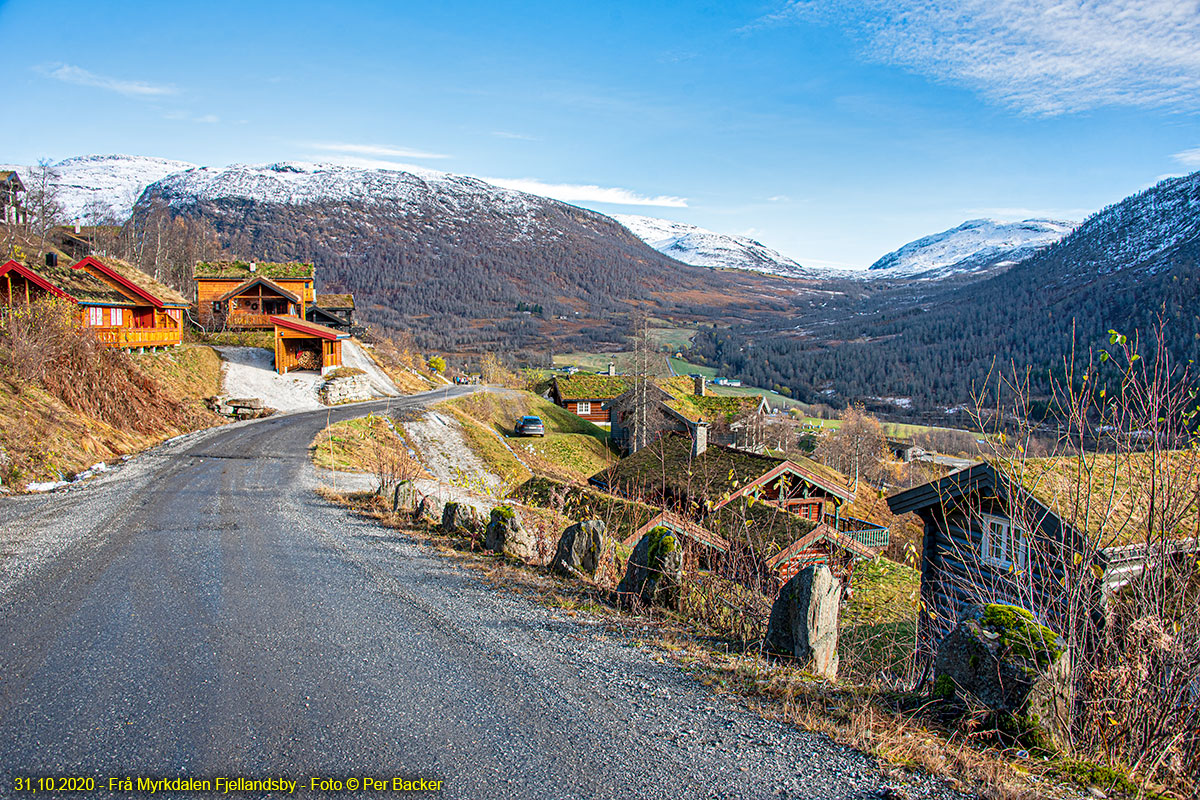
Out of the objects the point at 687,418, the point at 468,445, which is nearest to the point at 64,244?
the point at 468,445

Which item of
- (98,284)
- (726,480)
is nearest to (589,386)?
(98,284)

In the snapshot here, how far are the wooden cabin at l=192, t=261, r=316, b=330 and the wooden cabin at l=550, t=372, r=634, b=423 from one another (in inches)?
883

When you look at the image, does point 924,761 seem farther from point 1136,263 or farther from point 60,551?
point 1136,263

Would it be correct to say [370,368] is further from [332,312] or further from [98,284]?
[98,284]

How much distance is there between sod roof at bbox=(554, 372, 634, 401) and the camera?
191 ft

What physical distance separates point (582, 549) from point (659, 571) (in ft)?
5.09

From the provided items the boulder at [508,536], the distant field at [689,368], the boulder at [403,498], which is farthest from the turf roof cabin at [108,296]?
the distant field at [689,368]

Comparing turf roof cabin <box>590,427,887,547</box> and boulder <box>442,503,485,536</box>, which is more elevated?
boulder <box>442,503,485,536</box>

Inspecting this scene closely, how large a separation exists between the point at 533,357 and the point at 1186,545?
364 feet

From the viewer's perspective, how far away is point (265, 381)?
33.0m

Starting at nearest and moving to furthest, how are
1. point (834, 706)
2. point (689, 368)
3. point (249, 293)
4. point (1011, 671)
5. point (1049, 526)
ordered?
point (1011, 671), point (834, 706), point (1049, 526), point (249, 293), point (689, 368)

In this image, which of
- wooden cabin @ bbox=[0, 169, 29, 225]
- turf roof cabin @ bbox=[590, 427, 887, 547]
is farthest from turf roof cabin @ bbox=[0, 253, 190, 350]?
wooden cabin @ bbox=[0, 169, 29, 225]

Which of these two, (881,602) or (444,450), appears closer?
(881,602)

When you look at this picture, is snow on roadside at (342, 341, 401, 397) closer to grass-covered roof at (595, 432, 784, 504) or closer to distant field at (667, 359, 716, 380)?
grass-covered roof at (595, 432, 784, 504)
